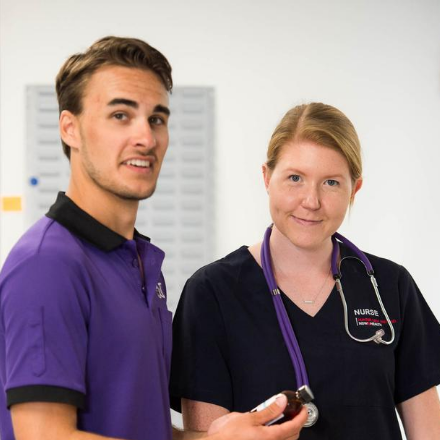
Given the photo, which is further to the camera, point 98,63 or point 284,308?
point 284,308

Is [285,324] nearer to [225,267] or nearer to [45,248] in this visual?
[225,267]

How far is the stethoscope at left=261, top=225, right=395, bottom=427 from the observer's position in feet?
4.73

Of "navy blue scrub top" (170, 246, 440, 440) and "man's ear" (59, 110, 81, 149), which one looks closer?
"man's ear" (59, 110, 81, 149)

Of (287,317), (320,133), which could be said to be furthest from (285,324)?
(320,133)

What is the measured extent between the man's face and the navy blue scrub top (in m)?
0.42

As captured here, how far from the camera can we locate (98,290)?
109cm

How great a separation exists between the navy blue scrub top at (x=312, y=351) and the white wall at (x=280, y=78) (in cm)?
226

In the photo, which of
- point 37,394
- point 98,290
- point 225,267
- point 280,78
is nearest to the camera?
point 37,394

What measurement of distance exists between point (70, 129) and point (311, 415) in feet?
2.52

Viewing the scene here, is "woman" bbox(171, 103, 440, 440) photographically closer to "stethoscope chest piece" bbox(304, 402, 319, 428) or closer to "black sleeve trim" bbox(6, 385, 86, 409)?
"stethoscope chest piece" bbox(304, 402, 319, 428)

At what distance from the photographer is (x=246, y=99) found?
385cm

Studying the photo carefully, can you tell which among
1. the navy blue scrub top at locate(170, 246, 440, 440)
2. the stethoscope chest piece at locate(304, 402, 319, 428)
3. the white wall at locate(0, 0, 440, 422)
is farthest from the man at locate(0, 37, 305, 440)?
the white wall at locate(0, 0, 440, 422)

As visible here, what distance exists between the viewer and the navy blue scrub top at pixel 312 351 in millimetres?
1474

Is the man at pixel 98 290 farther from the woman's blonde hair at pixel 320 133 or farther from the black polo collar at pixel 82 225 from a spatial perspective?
the woman's blonde hair at pixel 320 133
